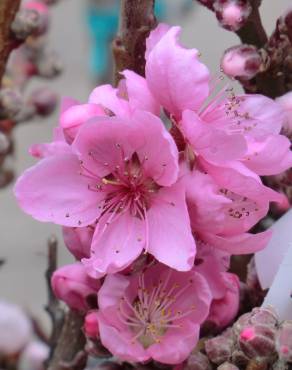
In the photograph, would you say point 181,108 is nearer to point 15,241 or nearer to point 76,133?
point 76,133

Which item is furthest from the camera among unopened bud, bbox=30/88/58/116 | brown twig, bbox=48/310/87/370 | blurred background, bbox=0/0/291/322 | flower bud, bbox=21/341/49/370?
blurred background, bbox=0/0/291/322

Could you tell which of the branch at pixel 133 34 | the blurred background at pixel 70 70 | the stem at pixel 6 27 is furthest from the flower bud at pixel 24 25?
the blurred background at pixel 70 70

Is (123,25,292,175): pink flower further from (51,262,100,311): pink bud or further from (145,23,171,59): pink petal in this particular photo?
(51,262,100,311): pink bud

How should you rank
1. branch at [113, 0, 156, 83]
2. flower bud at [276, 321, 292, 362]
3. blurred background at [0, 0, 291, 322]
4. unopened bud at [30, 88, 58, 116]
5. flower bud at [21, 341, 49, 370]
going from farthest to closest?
blurred background at [0, 0, 291, 322], unopened bud at [30, 88, 58, 116], flower bud at [21, 341, 49, 370], branch at [113, 0, 156, 83], flower bud at [276, 321, 292, 362]

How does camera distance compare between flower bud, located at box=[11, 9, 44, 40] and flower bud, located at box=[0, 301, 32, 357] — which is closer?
flower bud, located at box=[11, 9, 44, 40]

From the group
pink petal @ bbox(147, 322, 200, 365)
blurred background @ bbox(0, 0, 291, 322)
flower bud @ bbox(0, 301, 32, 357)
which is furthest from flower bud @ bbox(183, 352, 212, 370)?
blurred background @ bbox(0, 0, 291, 322)

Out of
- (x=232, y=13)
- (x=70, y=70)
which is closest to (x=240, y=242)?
(x=232, y=13)

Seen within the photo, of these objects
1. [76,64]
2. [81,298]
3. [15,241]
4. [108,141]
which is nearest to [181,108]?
[108,141]
